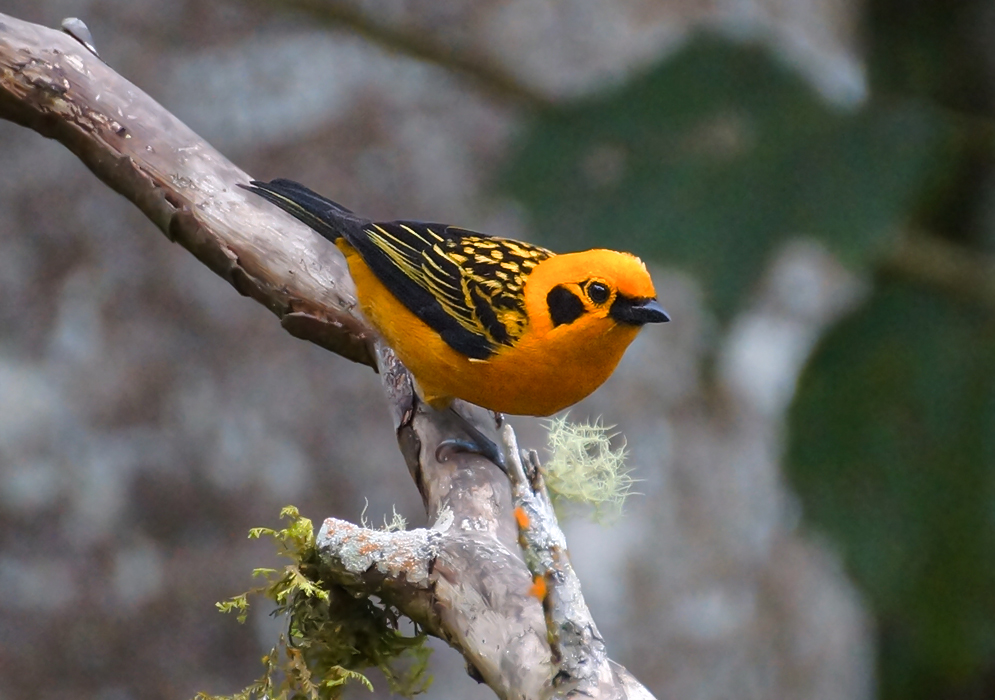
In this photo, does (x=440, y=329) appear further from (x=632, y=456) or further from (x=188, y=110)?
(x=188, y=110)

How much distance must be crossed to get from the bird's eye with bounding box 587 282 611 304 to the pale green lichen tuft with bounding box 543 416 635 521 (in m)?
0.32

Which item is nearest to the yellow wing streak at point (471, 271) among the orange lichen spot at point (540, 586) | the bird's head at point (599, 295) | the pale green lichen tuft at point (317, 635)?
the bird's head at point (599, 295)

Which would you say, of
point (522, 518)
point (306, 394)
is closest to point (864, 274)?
point (306, 394)

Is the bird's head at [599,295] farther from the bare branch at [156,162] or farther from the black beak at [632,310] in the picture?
the bare branch at [156,162]

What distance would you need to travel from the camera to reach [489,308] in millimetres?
2533

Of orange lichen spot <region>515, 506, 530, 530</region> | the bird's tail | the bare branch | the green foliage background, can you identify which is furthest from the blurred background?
orange lichen spot <region>515, 506, 530, 530</region>

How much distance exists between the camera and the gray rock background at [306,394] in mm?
3896

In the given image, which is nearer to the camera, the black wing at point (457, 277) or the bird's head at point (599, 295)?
the bird's head at point (599, 295)

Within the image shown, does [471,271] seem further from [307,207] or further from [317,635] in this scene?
[317,635]

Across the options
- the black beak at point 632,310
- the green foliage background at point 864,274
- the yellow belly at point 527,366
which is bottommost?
the yellow belly at point 527,366

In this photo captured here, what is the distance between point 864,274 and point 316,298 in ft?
6.98

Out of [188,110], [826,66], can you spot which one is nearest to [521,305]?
[188,110]

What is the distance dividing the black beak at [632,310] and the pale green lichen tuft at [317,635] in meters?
0.86

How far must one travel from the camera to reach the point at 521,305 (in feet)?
8.28
